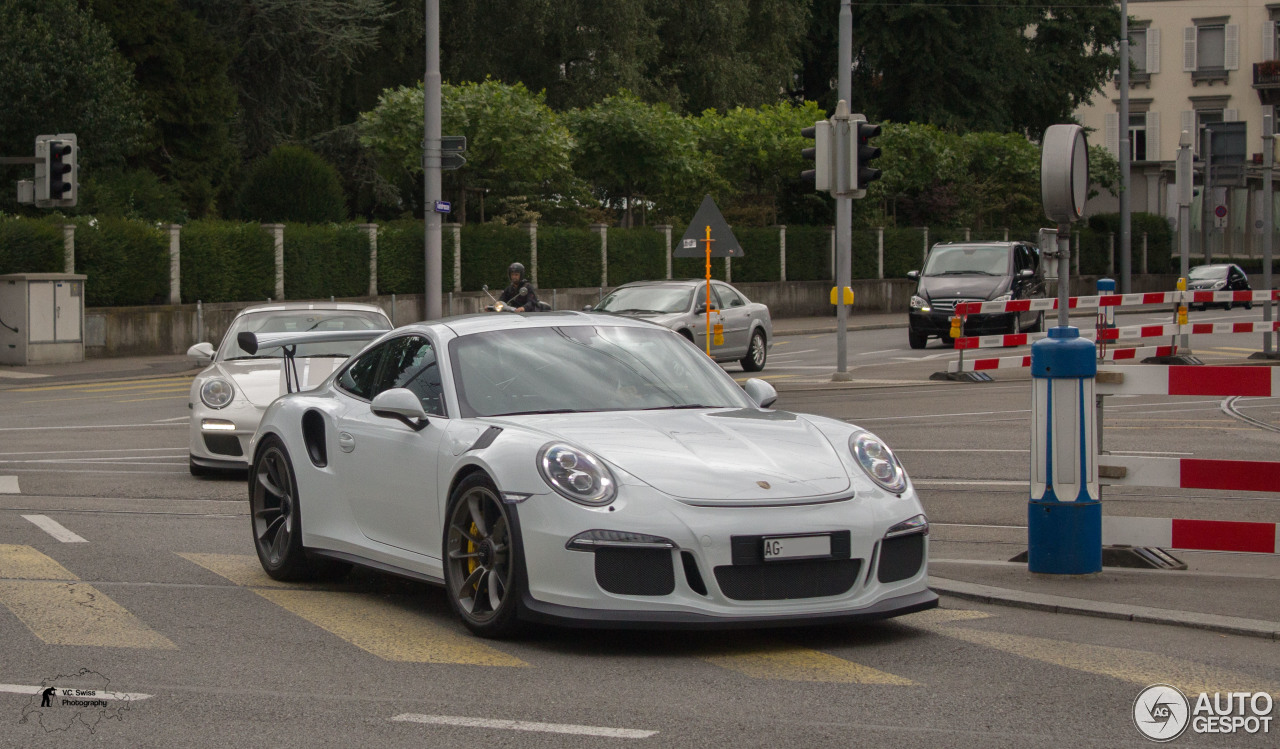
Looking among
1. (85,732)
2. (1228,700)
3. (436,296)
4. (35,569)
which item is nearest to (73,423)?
(436,296)

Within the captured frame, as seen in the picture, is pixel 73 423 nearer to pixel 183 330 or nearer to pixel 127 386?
pixel 127 386

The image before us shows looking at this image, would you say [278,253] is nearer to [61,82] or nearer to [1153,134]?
[61,82]

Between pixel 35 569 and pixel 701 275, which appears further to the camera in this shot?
pixel 701 275

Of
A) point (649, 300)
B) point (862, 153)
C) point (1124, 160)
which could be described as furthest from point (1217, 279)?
point (862, 153)

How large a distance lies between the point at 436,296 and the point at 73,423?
28.5 ft

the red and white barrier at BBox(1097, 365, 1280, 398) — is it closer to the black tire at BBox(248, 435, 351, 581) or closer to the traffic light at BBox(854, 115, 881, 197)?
the black tire at BBox(248, 435, 351, 581)

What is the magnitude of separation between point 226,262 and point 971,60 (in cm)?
3519

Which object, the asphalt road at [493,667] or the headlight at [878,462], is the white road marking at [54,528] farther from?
the headlight at [878,462]

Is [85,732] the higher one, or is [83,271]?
[83,271]

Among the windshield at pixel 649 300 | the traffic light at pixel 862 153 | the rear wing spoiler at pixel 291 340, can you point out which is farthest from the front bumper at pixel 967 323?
the rear wing spoiler at pixel 291 340

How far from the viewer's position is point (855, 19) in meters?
59.7

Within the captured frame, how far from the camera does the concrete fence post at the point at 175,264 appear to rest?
31719mm

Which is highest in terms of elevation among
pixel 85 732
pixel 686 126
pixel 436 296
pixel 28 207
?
pixel 686 126

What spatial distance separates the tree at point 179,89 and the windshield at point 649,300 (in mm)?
18201
